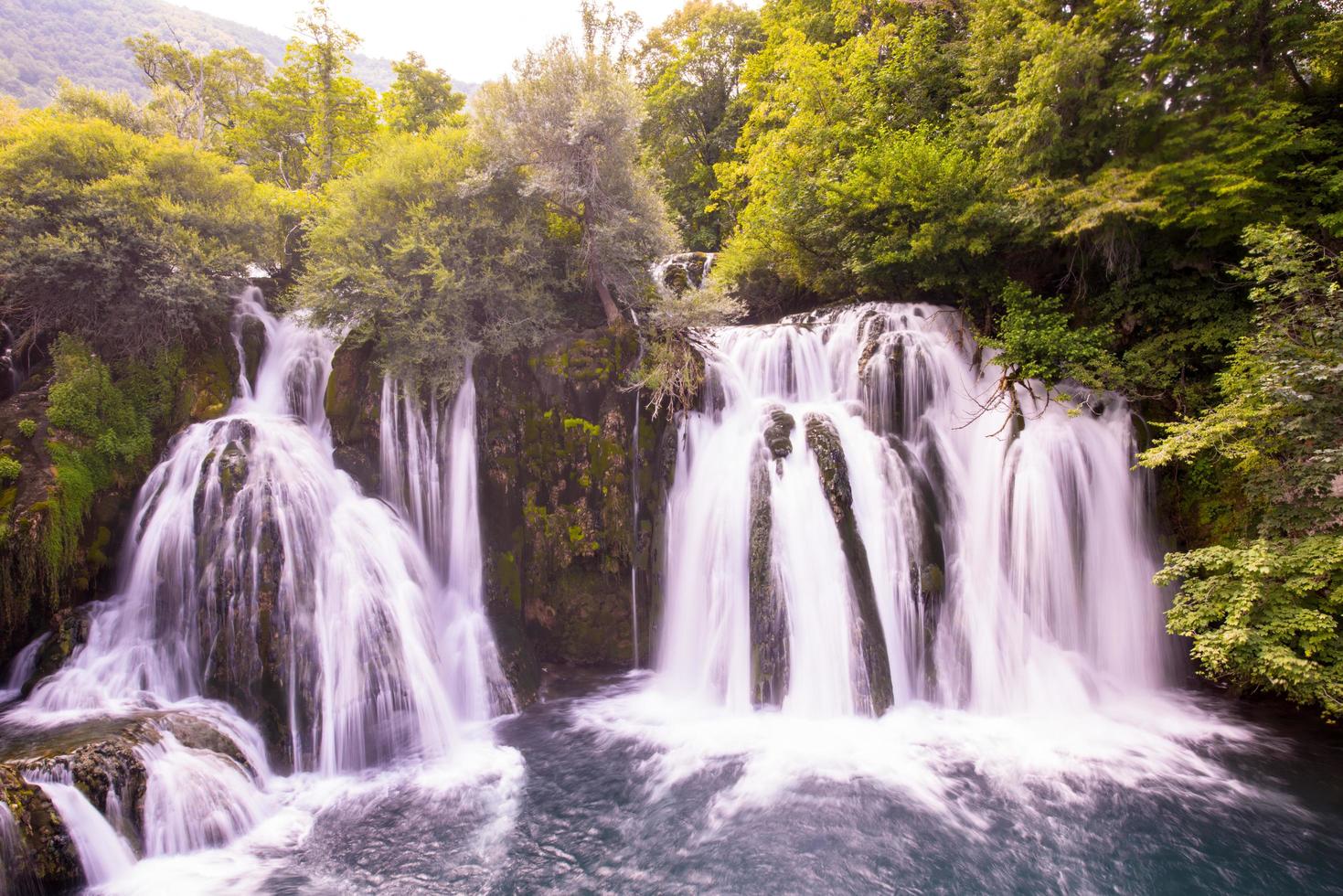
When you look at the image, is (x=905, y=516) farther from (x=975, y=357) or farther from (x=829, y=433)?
(x=975, y=357)

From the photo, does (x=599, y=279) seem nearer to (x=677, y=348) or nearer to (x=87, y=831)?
(x=677, y=348)

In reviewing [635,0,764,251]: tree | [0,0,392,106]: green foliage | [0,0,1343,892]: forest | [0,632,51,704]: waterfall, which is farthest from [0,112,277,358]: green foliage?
[0,0,392,106]: green foliage

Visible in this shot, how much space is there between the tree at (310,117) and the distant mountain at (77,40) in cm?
3208

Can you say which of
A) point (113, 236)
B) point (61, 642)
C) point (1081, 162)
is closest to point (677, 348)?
point (1081, 162)

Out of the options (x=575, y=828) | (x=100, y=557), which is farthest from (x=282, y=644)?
(x=575, y=828)

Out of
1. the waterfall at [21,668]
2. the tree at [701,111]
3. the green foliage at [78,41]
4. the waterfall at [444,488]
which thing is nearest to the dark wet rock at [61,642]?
the waterfall at [21,668]

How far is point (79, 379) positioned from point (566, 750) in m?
9.57

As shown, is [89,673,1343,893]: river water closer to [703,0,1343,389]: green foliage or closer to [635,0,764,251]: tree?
[703,0,1343,389]: green foliage

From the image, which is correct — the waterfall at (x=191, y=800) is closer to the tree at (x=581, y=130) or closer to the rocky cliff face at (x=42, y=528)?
the rocky cliff face at (x=42, y=528)

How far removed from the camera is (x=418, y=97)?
842 inches

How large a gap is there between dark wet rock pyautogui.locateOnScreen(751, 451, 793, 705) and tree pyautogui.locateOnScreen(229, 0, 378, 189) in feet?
65.6

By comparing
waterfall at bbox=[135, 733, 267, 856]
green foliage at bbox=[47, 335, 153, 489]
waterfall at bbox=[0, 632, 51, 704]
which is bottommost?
waterfall at bbox=[135, 733, 267, 856]

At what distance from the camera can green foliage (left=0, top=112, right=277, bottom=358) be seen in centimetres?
927

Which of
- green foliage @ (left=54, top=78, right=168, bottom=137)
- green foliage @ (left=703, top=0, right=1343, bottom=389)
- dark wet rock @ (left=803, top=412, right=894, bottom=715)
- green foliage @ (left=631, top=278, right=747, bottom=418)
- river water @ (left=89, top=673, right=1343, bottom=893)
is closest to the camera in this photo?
river water @ (left=89, top=673, right=1343, bottom=893)
